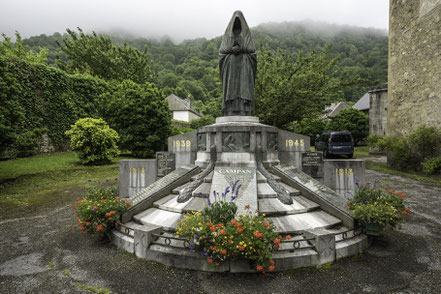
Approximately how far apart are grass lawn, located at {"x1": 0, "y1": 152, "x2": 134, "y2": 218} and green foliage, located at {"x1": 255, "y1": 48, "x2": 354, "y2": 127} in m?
11.0

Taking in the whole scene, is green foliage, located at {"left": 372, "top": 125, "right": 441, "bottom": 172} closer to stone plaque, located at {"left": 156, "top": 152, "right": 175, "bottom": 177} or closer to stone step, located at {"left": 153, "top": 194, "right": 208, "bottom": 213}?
stone step, located at {"left": 153, "top": 194, "right": 208, "bottom": 213}

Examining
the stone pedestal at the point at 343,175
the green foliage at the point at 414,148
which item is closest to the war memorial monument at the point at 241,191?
the stone pedestal at the point at 343,175

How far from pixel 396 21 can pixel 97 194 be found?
67.0 ft

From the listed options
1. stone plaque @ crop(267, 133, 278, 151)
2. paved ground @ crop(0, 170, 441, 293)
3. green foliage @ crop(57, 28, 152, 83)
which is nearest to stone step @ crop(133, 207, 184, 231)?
paved ground @ crop(0, 170, 441, 293)

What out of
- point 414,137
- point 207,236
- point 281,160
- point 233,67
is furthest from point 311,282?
point 414,137

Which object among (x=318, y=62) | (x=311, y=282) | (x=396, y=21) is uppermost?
(x=396, y=21)

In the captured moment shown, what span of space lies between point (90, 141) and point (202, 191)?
12.4m

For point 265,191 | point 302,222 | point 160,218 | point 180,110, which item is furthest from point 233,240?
point 180,110

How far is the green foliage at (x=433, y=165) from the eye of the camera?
1181cm

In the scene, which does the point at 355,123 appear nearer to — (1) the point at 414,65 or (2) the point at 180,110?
(1) the point at 414,65

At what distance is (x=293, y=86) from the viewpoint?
1502 centimetres

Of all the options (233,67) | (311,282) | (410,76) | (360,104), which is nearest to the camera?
(311,282)

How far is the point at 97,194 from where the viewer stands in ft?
18.5

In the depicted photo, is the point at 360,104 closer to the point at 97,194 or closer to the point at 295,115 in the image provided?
the point at 295,115
